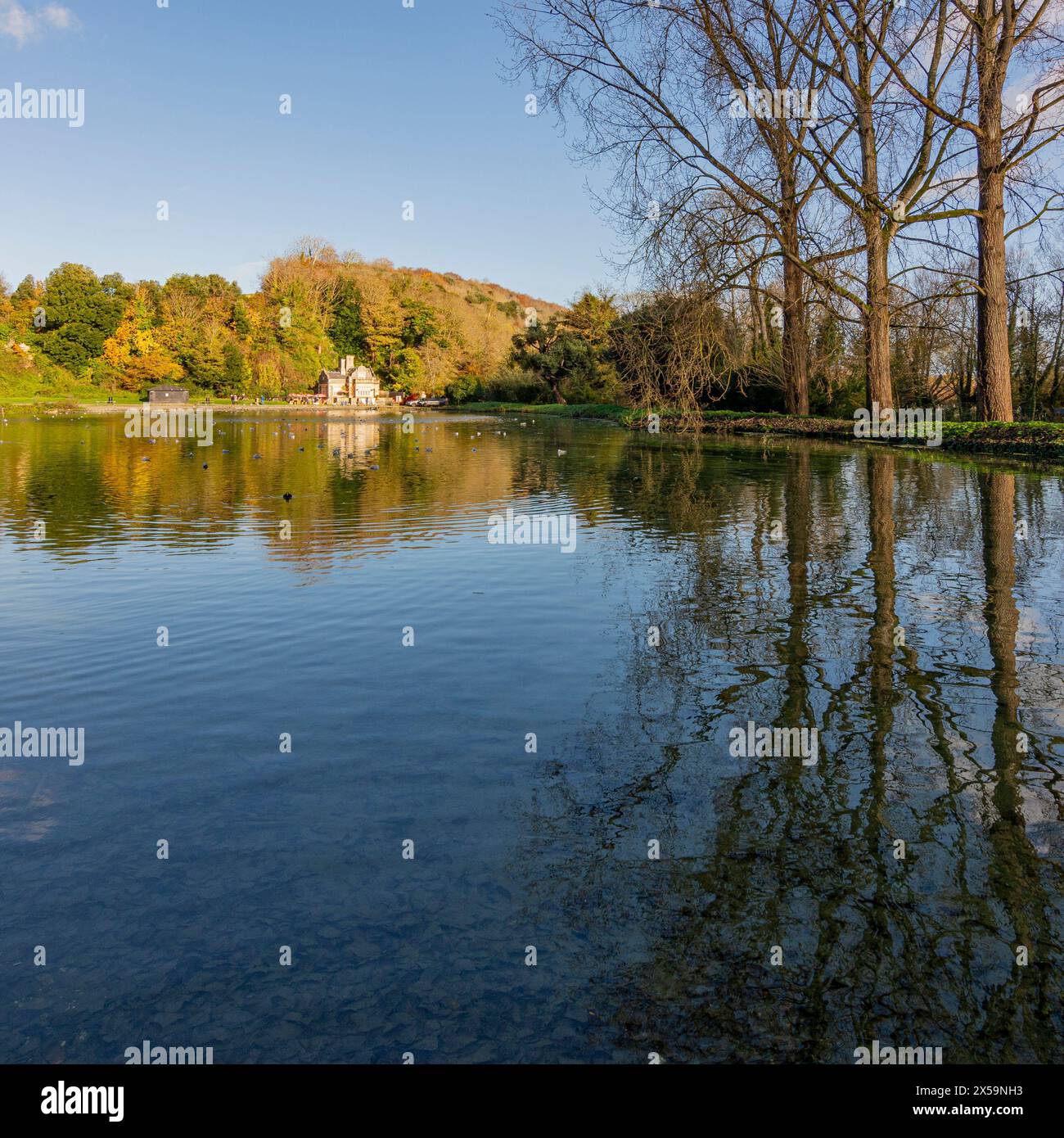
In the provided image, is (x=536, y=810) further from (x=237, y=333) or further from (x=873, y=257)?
(x=237, y=333)

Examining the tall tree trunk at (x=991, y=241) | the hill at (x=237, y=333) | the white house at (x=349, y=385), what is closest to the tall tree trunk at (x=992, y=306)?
the tall tree trunk at (x=991, y=241)

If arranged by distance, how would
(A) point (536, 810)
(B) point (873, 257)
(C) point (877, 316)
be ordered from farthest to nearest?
(C) point (877, 316)
(B) point (873, 257)
(A) point (536, 810)

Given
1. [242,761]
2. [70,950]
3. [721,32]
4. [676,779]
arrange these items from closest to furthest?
[70,950] → [676,779] → [242,761] → [721,32]

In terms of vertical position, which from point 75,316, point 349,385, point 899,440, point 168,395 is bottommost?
point 899,440

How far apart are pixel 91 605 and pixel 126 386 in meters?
83.1

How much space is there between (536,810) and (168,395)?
274 feet

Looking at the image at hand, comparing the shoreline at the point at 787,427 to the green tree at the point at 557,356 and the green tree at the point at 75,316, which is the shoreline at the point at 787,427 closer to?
the green tree at the point at 557,356

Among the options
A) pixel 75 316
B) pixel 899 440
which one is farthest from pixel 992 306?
pixel 75 316

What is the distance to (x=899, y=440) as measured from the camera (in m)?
30.8

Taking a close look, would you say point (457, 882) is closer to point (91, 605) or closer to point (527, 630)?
point (527, 630)

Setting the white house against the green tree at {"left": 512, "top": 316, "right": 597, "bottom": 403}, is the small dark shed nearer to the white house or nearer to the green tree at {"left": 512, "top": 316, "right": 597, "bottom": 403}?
the white house

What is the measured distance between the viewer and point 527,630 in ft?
29.1
